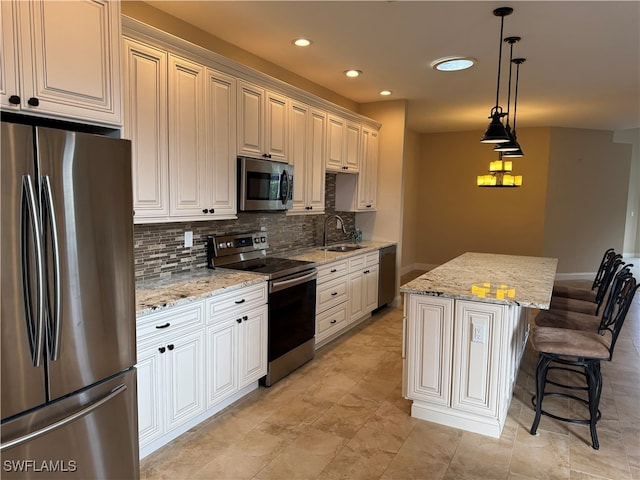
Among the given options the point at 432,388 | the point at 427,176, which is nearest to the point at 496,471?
the point at 432,388

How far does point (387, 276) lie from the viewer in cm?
541

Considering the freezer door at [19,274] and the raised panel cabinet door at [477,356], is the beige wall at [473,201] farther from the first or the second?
the freezer door at [19,274]

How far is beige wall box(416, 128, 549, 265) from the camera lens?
742cm

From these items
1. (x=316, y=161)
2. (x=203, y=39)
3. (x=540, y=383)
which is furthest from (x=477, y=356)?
Answer: (x=203, y=39)

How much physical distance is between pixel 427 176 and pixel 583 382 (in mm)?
5462

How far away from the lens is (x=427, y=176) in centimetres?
836

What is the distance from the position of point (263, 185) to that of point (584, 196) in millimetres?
6660

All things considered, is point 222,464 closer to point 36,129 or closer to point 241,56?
point 36,129

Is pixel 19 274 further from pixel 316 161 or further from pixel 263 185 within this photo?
pixel 316 161

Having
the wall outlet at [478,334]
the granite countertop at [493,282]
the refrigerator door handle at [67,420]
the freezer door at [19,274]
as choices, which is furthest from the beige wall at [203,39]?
the wall outlet at [478,334]

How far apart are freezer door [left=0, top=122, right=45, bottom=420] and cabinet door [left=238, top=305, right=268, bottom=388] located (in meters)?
1.51

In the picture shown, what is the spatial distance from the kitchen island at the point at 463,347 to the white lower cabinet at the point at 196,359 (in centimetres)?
108

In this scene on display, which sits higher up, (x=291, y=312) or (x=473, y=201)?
(x=473, y=201)

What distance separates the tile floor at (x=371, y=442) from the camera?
7.56 ft
